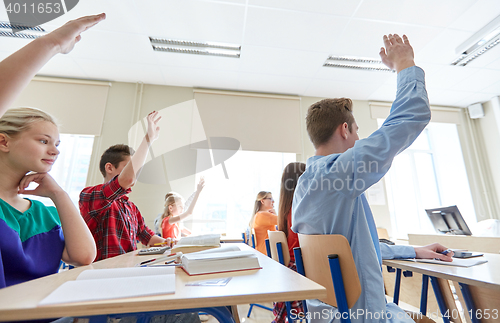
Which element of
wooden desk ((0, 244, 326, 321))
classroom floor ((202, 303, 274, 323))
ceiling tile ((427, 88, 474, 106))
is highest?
ceiling tile ((427, 88, 474, 106))

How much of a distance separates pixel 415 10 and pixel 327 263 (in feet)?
10.3

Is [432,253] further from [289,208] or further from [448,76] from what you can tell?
[448,76]

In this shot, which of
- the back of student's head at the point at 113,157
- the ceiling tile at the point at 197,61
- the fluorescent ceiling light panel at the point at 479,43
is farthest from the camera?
the ceiling tile at the point at 197,61

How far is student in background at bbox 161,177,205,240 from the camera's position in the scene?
2.94 metres

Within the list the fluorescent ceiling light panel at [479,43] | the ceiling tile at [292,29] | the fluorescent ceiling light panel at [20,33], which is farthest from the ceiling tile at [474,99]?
the fluorescent ceiling light panel at [20,33]

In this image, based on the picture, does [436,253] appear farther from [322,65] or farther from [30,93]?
[30,93]

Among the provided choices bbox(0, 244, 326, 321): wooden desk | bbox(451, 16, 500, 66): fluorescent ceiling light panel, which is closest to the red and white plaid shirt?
bbox(0, 244, 326, 321): wooden desk

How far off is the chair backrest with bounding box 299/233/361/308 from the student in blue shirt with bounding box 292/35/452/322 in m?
0.06

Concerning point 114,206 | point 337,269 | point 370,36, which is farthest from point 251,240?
point 370,36

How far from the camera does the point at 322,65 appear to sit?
376 centimetres

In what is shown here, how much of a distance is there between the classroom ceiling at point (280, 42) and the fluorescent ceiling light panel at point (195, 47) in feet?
0.26

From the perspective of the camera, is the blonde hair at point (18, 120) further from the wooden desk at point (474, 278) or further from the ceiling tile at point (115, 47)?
the ceiling tile at point (115, 47)

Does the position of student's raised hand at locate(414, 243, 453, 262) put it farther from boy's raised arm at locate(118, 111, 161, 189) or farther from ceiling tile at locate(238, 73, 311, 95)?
ceiling tile at locate(238, 73, 311, 95)

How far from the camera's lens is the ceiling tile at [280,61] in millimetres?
3443
